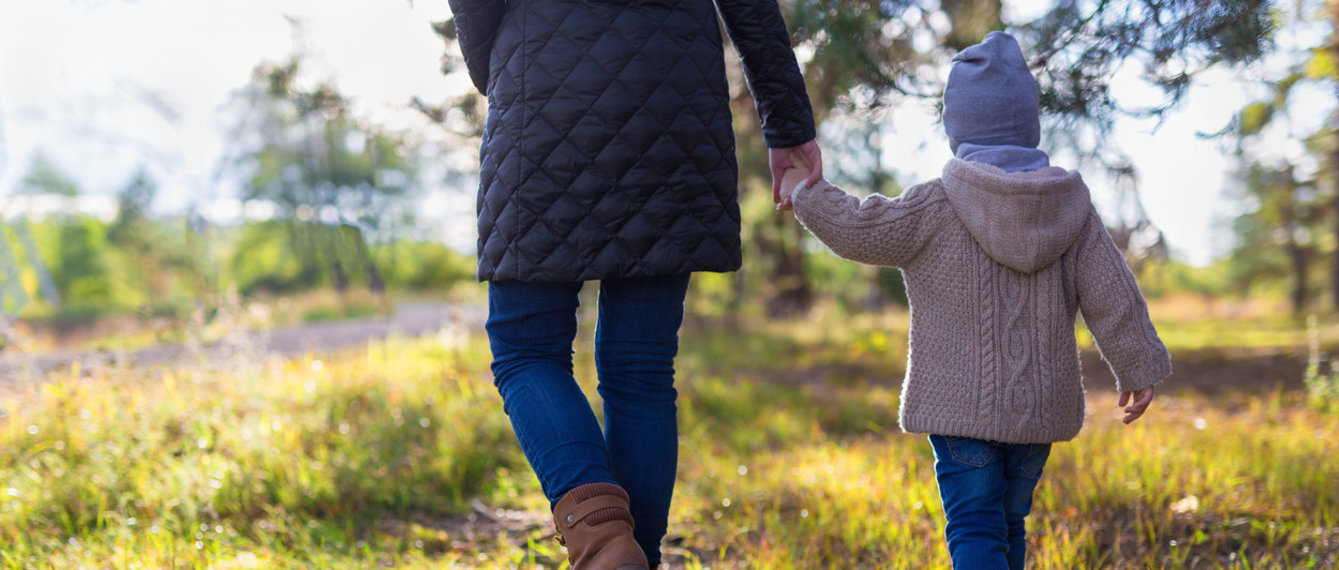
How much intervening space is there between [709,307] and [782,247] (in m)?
1.45

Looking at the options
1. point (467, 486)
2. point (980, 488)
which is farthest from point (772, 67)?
point (467, 486)

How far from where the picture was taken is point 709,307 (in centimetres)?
985

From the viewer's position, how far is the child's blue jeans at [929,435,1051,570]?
1646 millimetres

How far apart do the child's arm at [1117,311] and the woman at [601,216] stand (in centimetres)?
69

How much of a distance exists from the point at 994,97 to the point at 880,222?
340 millimetres

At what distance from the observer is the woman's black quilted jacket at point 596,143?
1.59 metres

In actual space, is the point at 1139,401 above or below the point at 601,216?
below

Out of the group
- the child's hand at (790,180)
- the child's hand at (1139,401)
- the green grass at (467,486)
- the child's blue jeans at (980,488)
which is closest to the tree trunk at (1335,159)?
the green grass at (467,486)

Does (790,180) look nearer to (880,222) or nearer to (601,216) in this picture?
(880,222)

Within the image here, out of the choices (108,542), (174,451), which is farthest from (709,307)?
(108,542)

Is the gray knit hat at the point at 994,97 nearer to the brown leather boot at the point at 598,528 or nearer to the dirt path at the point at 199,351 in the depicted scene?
the brown leather boot at the point at 598,528

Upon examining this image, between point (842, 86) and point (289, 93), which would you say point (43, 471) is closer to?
point (289, 93)

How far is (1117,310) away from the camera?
163 centimetres

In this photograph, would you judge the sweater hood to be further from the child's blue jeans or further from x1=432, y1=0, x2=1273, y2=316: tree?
x1=432, y1=0, x2=1273, y2=316: tree
